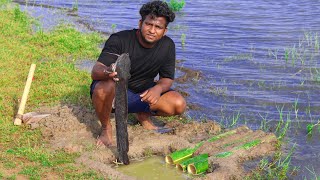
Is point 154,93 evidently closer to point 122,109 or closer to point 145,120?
point 122,109

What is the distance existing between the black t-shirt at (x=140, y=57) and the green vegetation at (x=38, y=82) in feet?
3.10

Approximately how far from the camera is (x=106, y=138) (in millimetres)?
4941

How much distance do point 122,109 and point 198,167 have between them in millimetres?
816

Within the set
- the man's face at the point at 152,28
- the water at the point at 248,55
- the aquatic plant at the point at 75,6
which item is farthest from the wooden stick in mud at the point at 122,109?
the aquatic plant at the point at 75,6

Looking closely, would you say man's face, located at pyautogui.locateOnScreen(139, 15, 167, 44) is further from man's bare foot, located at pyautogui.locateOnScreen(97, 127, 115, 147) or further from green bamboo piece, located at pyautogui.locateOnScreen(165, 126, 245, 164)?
green bamboo piece, located at pyautogui.locateOnScreen(165, 126, 245, 164)

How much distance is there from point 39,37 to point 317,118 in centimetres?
512

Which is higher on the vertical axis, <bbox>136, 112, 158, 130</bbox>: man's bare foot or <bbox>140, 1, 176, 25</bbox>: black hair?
<bbox>140, 1, 176, 25</bbox>: black hair

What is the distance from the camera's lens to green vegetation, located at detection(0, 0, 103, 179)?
4391 mm

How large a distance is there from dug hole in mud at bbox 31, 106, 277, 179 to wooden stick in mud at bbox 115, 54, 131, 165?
0.58 feet

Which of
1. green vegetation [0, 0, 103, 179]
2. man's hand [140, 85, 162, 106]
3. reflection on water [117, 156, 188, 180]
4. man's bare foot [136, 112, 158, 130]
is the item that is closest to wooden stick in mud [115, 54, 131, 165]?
reflection on water [117, 156, 188, 180]

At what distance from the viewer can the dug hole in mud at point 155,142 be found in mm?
4562

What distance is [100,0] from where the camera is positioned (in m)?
15.4

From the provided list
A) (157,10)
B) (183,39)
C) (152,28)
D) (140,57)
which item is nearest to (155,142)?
(140,57)

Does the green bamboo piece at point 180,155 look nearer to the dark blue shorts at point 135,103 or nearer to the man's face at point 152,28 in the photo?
the dark blue shorts at point 135,103
